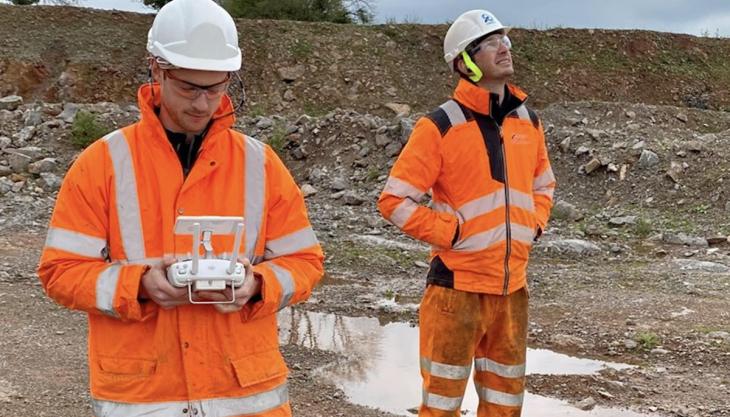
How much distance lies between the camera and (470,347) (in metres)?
3.68

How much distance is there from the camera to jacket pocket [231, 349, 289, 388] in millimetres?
2262

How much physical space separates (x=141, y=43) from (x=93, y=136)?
9.40 metres

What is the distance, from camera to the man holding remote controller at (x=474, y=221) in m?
3.66

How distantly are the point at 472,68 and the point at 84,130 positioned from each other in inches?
458

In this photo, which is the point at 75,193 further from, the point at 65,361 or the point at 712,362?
the point at 712,362

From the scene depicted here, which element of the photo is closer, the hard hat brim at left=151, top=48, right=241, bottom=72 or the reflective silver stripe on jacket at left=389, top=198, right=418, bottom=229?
the hard hat brim at left=151, top=48, right=241, bottom=72

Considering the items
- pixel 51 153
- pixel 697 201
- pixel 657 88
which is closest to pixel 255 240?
pixel 697 201

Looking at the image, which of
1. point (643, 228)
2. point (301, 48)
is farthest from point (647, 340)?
point (301, 48)

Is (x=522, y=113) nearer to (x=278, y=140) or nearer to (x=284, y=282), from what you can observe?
(x=284, y=282)

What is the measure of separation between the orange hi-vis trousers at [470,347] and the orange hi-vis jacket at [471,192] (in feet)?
0.26

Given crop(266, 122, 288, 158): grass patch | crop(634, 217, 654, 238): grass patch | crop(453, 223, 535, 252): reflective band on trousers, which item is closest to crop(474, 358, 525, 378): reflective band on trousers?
crop(453, 223, 535, 252): reflective band on trousers

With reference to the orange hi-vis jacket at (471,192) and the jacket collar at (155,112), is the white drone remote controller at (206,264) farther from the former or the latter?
the orange hi-vis jacket at (471,192)

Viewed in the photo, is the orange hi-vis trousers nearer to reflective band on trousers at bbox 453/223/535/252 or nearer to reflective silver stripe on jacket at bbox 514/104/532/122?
reflective band on trousers at bbox 453/223/535/252

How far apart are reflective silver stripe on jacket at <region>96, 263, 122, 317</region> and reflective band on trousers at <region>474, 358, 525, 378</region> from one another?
2.03 meters
